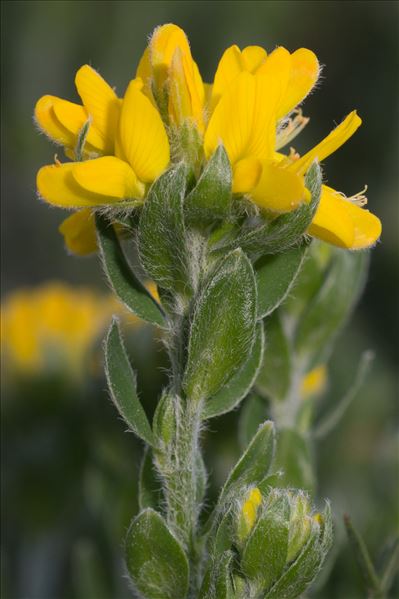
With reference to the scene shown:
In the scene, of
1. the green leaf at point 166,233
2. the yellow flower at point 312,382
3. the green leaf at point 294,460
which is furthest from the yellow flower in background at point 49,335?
the green leaf at point 166,233

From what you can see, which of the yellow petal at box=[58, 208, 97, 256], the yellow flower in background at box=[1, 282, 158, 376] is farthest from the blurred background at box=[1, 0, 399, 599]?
the yellow petal at box=[58, 208, 97, 256]

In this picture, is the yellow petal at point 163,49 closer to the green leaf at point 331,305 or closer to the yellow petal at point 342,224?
the yellow petal at point 342,224

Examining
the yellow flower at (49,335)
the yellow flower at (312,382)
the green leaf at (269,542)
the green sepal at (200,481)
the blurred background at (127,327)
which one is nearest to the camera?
the green leaf at (269,542)

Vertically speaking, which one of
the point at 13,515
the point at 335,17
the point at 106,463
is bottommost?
the point at 13,515

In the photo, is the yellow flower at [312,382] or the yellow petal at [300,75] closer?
the yellow petal at [300,75]

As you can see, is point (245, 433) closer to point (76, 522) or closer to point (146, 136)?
point (146, 136)

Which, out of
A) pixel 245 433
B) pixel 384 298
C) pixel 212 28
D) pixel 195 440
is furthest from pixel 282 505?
pixel 212 28
